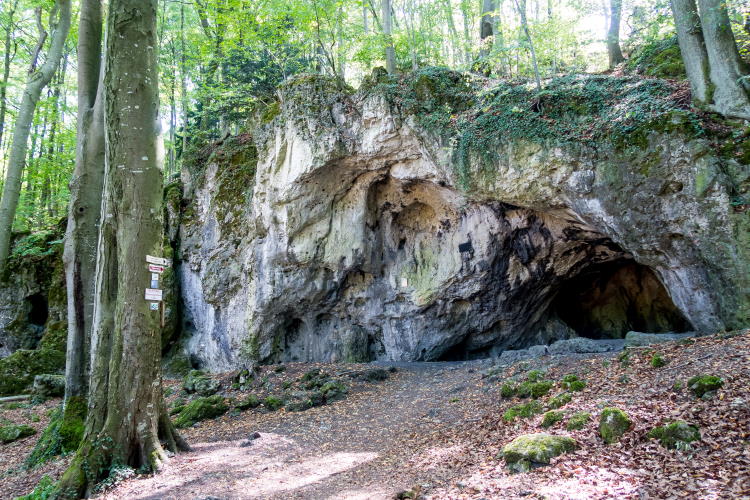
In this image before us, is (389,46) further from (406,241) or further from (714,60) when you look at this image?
(714,60)

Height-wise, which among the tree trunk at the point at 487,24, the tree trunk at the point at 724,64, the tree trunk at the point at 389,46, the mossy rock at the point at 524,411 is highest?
the tree trunk at the point at 487,24

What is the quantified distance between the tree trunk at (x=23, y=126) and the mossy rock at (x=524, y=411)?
12898 millimetres

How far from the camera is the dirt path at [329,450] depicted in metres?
4.48

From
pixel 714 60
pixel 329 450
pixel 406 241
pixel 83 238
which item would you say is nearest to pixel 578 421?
pixel 329 450

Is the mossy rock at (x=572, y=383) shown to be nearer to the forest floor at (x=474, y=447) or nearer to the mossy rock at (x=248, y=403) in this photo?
the forest floor at (x=474, y=447)

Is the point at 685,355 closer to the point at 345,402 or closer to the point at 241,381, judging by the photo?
the point at 345,402

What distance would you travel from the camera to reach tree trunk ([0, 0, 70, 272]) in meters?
11.1

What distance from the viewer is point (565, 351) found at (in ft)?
33.7

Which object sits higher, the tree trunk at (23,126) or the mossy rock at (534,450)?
the tree trunk at (23,126)

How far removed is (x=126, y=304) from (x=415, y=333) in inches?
381

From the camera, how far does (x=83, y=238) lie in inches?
280

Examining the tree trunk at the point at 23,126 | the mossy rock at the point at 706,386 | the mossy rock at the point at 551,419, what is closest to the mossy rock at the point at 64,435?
the mossy rock at the point at 551,419

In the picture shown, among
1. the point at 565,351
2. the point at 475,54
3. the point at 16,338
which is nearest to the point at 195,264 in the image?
the point at 16,338

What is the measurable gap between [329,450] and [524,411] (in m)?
2.66
